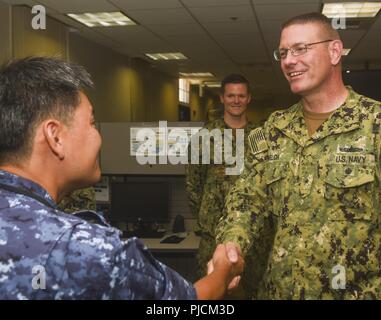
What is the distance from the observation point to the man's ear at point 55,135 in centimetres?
90

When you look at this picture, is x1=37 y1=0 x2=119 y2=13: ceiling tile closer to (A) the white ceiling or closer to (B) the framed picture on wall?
(A) the white ceiling

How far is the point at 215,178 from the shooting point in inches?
126

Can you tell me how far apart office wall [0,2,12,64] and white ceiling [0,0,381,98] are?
10 centimetres

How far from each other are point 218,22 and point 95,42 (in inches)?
76.3

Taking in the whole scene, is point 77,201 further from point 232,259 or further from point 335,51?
point 335,51

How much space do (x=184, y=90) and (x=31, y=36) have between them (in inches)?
286

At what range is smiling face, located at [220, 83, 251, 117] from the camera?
3.12m

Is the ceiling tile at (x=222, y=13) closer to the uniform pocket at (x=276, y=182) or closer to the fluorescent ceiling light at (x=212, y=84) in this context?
the uniform pocket at (x=276, y=182)

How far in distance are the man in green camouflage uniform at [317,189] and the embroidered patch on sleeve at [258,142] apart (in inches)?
0.5

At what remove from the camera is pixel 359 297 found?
4.92 feet

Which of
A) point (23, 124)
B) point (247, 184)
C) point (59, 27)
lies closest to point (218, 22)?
point (59, 27)

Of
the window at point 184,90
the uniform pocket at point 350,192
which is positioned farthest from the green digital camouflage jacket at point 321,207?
the window at point 184,90

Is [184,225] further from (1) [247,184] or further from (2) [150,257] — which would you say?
(2) [150,257]

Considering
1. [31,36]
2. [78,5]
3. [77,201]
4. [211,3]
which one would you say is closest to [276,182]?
[77,201]
